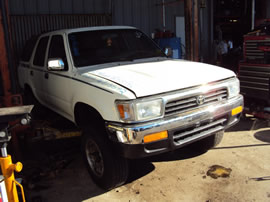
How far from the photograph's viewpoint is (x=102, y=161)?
3.39 meters

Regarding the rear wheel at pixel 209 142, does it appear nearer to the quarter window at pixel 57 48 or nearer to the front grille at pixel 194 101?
the front grille at pixel 194 101

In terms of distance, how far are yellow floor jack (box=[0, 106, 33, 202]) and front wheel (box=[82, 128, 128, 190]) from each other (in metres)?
0.91

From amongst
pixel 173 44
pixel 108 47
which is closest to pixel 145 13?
pixel 173 44

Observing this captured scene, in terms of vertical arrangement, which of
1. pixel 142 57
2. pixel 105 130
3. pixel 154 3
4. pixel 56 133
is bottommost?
pixel 56 133

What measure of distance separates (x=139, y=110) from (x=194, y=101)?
2.42 ft

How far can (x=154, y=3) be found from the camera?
10414 mm

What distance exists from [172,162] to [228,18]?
47.9ft

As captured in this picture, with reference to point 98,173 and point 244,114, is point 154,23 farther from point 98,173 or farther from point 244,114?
point 98,173

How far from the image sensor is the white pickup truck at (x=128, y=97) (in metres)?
3.02

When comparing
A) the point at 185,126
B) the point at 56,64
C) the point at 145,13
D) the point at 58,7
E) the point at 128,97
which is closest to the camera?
the point at 128,97

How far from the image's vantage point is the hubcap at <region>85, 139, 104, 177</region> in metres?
3.59

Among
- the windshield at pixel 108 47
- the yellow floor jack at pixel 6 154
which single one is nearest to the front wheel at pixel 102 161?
the yellow floor jack at pixel 6 154

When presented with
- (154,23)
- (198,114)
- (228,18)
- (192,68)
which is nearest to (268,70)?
(192,68)

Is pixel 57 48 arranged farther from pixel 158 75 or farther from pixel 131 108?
pixel 131 108
